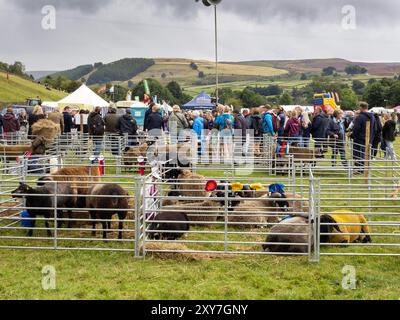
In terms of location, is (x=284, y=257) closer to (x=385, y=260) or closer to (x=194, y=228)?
(x=385, y=260)

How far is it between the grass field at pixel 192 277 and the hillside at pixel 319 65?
133914 millimetres

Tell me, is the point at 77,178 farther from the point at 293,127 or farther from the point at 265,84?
the point at 265,84

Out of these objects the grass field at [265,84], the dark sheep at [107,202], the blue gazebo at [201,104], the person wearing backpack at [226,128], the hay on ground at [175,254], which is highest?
the grass field at [265,84]

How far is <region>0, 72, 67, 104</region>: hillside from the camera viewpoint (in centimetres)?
7361

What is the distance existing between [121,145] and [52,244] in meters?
10.3

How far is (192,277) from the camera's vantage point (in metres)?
6.30

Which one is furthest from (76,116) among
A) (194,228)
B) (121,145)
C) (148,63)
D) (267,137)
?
(148,63)

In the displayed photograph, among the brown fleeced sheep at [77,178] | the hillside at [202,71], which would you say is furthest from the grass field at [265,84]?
the brown fleeced sheep at [77,178]

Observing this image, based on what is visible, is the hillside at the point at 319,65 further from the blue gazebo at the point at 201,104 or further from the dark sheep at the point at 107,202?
the dark sheep at the point at 107,202

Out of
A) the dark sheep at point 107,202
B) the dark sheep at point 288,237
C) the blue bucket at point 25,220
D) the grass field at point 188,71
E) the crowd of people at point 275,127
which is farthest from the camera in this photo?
the grass field at point 188,71

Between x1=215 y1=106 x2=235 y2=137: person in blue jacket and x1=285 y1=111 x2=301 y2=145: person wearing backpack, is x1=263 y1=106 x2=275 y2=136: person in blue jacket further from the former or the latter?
x1=215 y1=106 x2=235 y2=137: person in blue jacket

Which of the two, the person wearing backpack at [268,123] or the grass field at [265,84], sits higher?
the grass field at [265,84]

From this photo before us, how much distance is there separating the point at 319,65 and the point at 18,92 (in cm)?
10338

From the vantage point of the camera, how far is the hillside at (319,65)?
454 feet
